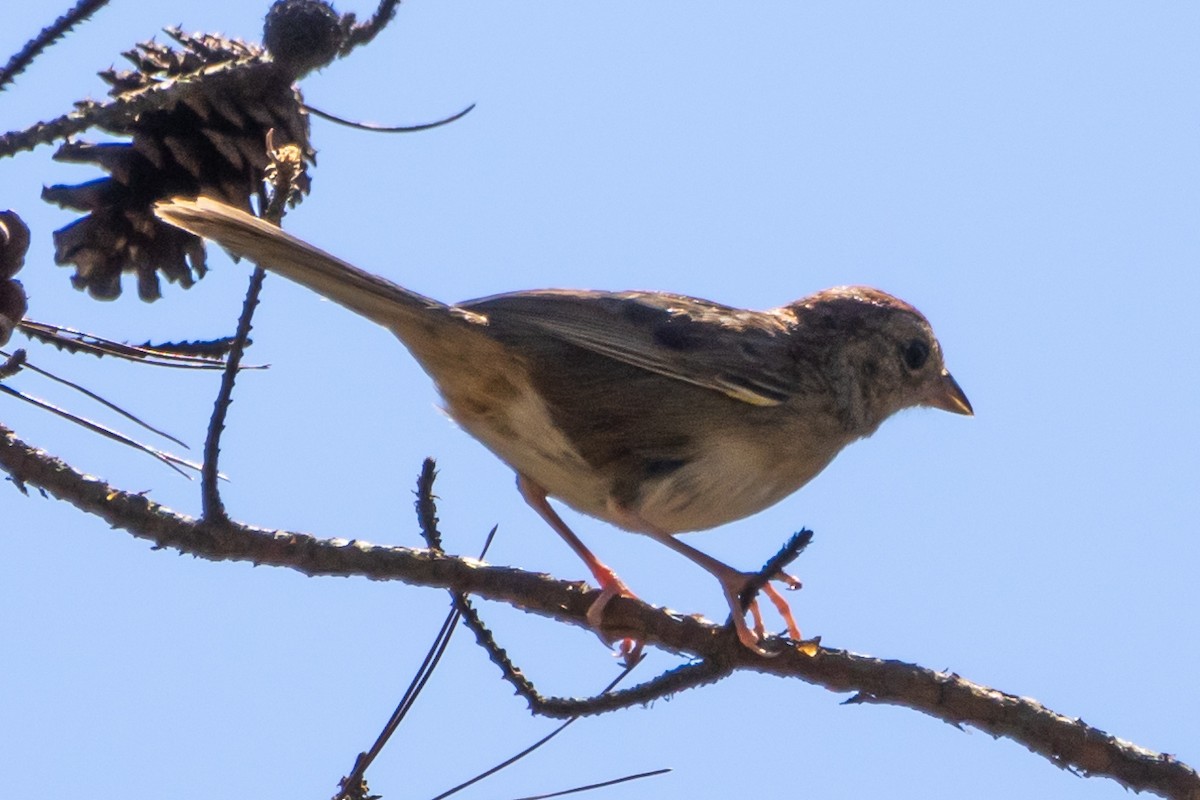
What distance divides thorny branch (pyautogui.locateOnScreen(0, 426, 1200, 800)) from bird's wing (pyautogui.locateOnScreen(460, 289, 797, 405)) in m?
1.33

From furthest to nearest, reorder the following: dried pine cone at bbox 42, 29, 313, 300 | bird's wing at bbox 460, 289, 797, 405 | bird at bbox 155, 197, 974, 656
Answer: bird's wing at bbox 460, 289, 797, 405
bird at bbox 155, 197, 974, 656
dried pine cone at bbox 42, 29, 313, 300

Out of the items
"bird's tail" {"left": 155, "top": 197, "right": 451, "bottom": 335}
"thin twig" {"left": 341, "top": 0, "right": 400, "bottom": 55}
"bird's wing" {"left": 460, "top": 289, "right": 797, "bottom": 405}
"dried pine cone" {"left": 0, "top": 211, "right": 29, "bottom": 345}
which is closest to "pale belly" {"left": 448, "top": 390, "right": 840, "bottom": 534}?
"bird's wing" {"left": 460, "top": 289, "right": 797, "bottom": 405}

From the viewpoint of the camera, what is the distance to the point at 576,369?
461 cm

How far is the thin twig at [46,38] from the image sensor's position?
2309 millimetres

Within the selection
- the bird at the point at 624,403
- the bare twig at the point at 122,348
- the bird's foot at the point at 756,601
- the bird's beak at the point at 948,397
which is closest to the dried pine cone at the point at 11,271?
the bare twig at the point at 122,348

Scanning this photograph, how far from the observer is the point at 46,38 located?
7.63 feet

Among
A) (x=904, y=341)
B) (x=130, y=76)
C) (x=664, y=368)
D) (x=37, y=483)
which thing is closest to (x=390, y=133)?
(x=130, y=76)

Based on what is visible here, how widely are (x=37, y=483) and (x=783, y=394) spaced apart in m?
2.97

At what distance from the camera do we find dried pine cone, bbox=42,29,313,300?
3090 mm

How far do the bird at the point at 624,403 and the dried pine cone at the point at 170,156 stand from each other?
0.71 m

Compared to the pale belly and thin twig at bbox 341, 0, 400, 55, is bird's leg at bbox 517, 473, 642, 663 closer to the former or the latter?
the pale belly

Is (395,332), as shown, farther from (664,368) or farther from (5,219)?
(5,219)

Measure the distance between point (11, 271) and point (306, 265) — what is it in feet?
3.75

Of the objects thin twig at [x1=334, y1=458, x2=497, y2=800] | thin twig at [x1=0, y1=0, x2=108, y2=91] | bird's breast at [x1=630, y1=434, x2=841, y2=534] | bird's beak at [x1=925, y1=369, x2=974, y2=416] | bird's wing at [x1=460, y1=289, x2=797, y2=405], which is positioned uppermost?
bird's beak at [x1=925, y1=369, x2=974, y2=416]
